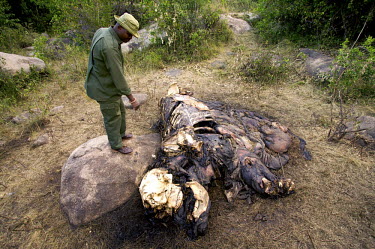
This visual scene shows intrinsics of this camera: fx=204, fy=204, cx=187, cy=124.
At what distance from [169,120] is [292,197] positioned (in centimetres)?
182

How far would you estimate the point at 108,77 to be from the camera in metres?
2.41

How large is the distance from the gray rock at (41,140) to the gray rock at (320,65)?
18.3ft

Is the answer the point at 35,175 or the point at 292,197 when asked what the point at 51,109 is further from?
the point at 292,197

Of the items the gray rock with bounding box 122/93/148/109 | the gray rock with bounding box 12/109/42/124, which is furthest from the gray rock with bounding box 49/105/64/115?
the gray rock with bounding box 122/93/148/109

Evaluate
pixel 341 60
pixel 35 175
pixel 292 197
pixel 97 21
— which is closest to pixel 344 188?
pixel 292 197

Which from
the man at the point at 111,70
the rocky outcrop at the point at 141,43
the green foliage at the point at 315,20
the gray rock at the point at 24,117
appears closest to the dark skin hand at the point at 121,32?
the man at the point at 111,70

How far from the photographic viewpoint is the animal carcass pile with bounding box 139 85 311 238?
1863mm

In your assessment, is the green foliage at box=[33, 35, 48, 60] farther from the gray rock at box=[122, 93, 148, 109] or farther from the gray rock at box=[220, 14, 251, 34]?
the gray rock at box=[220, 14, 251, 34]

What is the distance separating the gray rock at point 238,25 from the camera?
823 centimetres

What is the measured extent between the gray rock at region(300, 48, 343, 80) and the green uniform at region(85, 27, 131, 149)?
4.20 metres

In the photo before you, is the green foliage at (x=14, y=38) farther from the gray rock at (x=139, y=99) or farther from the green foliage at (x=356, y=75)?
the green foliage at (x=356, y=75)

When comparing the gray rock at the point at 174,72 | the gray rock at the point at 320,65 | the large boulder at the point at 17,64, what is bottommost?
the gray rock at the point at 174,72

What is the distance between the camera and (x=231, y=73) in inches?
213

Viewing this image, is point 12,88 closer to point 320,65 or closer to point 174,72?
point 174,72
